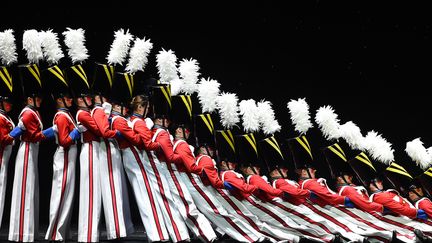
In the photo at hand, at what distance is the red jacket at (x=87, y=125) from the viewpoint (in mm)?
A: 4590

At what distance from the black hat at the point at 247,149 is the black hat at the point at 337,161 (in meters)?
0.60

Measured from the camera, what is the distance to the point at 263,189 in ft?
16.2

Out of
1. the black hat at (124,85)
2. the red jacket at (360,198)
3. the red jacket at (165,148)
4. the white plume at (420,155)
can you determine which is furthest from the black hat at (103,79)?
the white plume at (420,155)

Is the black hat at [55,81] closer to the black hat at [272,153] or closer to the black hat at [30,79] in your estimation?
the black hat at [30,79]

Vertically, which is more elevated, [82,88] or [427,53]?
[427,53]

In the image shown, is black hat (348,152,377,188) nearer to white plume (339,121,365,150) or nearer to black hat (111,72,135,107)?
white plume (339,121,365,150)

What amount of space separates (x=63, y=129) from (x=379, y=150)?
259 centimetres

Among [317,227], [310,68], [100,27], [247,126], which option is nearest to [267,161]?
[247,126]

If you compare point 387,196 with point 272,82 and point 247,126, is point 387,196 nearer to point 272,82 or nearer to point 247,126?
point 247,126

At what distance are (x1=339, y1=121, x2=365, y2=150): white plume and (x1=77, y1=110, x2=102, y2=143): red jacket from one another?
2051 mm

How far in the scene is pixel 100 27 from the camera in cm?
592

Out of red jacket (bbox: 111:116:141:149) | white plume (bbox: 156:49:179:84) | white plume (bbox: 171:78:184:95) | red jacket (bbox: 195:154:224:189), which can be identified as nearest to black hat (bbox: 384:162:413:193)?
red jacket (bbox: 195:154:224:189)

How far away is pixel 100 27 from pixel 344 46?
251 cm

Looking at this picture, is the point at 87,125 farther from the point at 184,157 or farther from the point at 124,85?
the point at 184,157
